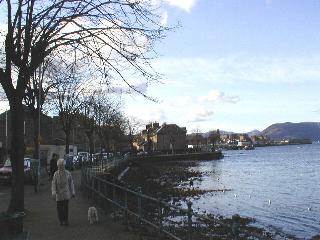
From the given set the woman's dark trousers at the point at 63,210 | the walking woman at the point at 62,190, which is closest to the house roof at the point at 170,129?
the walking woman at the point at 62,190

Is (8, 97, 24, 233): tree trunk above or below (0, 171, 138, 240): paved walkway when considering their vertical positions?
above

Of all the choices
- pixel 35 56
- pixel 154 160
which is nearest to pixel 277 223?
pixel 35 56

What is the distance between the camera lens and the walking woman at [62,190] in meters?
15.1

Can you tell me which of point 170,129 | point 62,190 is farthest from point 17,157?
point 170,129

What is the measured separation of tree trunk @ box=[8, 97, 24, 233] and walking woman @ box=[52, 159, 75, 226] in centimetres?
118

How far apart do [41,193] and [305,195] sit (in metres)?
21.1

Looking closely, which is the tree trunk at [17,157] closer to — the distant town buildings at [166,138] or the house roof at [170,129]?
the distant town buildings at [166,138]

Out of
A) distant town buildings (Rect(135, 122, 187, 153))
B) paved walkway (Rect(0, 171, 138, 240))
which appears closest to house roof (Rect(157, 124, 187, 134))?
distant town buildings (Rect(135, 122, 187, 153))

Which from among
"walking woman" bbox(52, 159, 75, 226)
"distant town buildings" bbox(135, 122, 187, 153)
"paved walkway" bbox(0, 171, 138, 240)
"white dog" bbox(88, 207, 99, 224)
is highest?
"distant town buildings" bbox(135, 122, 187, 153)

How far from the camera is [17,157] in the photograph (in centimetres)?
1616

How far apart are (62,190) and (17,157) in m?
1.89

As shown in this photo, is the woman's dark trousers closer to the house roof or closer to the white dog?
A: the white dog

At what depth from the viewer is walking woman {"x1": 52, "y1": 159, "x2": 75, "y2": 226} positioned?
1512cm

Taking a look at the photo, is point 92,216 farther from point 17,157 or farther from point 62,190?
point 17,157
